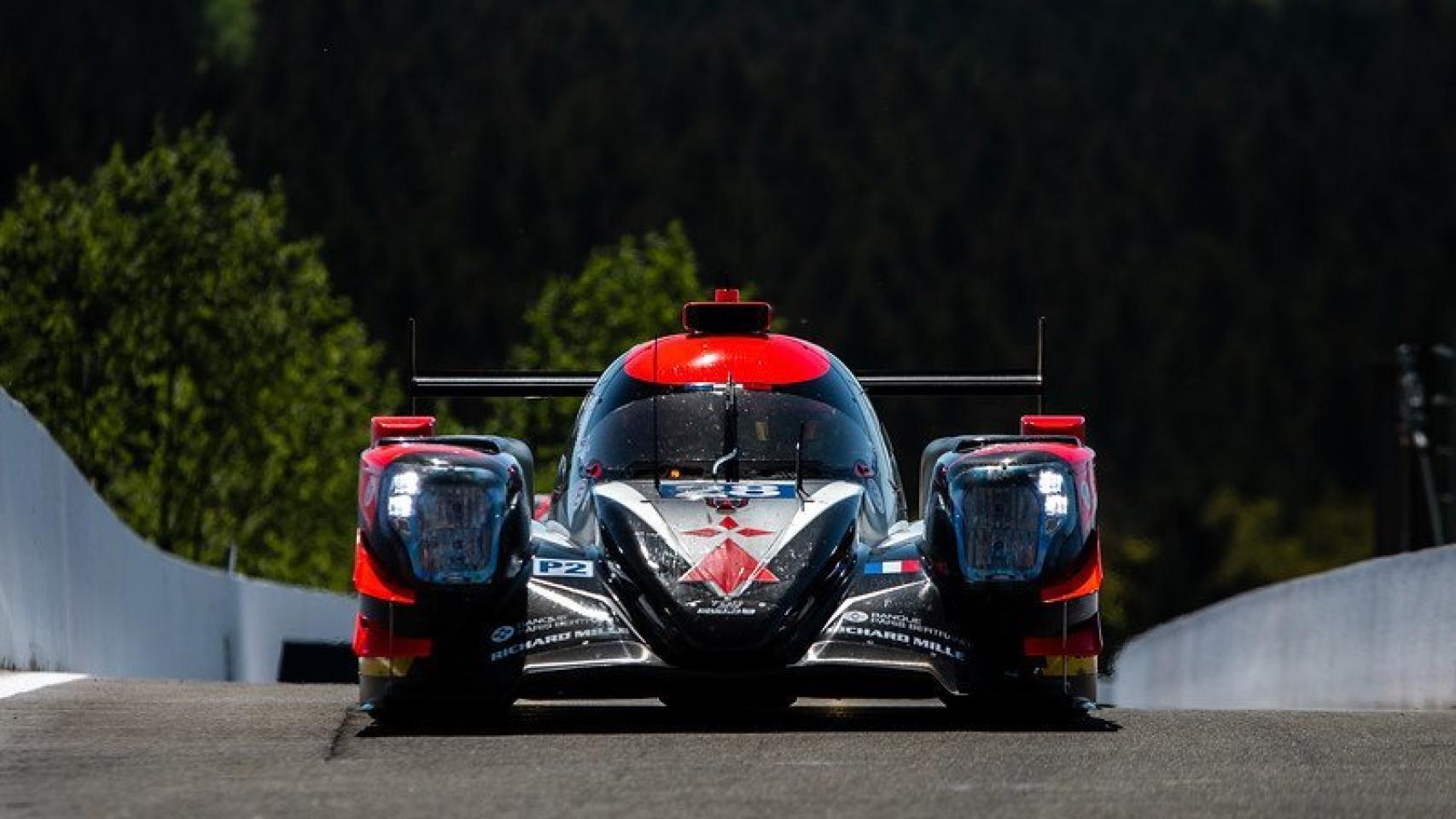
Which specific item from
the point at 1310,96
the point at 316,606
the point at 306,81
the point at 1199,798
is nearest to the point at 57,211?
the point at 316,606

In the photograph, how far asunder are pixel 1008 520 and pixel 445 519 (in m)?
1.96

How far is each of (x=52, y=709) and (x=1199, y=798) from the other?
4439 millimetres

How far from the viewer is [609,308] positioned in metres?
92.6

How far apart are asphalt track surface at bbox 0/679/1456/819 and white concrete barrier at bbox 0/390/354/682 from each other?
3401mm

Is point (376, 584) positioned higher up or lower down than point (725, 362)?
lower down

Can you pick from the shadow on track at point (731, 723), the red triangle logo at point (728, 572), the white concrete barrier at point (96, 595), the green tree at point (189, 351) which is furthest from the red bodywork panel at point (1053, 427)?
the green tree at point (189, 351)

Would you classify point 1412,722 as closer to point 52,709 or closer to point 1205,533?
point 52,709

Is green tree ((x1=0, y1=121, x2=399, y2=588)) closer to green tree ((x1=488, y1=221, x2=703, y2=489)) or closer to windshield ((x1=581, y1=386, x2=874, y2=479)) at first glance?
green tree ((x1=488, y1=221, x2=703, y2=489))

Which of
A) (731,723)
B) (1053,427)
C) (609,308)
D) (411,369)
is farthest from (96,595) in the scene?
(609,308)

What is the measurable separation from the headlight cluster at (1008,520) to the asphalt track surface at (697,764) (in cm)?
57

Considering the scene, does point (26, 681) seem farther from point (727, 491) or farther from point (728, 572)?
point (728, 572)

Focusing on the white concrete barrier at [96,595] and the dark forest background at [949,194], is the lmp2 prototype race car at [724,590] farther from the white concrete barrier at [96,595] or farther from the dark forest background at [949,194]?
the dark forest background at [949,194]

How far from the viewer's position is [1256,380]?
13838cm

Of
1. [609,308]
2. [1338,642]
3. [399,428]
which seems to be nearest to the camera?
[399,428]
